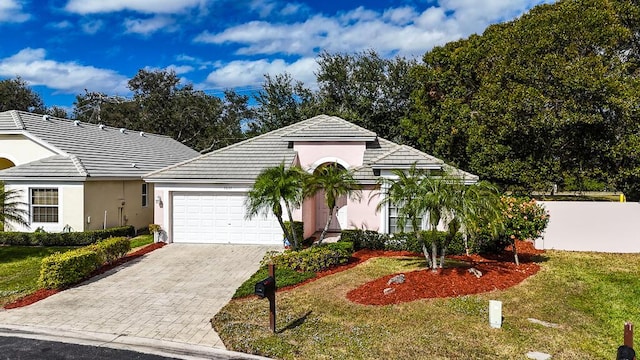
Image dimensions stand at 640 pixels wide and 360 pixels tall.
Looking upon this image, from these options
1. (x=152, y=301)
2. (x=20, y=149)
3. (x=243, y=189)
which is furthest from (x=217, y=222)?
(x=20, y=149)

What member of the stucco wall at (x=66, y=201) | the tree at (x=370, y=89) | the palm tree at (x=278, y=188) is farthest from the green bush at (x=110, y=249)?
the tree at (x=370, y=89)

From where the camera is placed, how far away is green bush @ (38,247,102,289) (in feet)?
38.8

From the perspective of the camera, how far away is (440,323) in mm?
Answer: 8766

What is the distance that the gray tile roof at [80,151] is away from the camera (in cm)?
1886

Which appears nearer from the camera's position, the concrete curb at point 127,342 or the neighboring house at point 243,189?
the concrete curb at point 127,342

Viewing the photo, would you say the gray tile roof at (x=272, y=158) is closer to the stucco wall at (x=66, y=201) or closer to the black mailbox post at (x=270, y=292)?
the stucco wall at (x=66, y=201)

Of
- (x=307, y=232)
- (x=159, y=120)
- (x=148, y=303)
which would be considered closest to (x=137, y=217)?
(x=307, y=232)

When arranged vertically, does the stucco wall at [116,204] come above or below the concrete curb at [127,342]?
above

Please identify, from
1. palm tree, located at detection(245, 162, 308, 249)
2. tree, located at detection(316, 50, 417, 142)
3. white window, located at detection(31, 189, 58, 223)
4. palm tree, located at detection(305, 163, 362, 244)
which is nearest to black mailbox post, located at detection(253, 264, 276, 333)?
palm tree, located at detection(245, 162, 308, 249)

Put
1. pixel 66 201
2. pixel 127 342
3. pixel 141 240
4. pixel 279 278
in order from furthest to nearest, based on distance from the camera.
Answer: pixel 141 240
pixel 66 201
pixel 279 278
pixel 127 342

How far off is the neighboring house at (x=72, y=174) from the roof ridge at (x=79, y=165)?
0.15ft

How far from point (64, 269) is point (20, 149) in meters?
12.0

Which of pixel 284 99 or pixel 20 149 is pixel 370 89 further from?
pixel 20 149

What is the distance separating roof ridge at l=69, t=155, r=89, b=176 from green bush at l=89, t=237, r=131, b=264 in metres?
5.08
